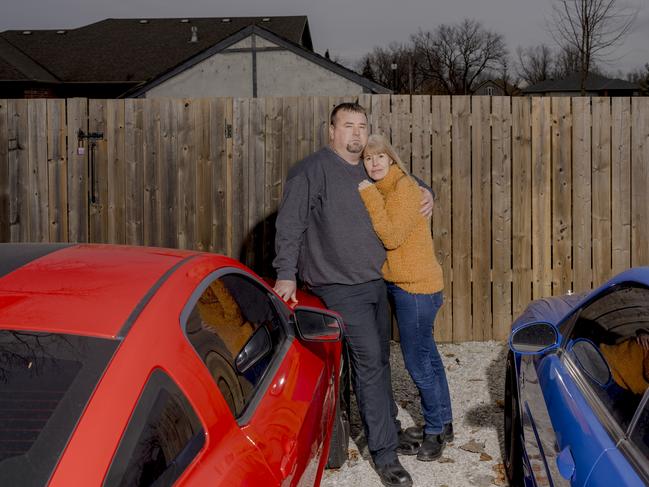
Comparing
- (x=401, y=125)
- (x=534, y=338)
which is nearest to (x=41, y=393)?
(x=534, y=338)

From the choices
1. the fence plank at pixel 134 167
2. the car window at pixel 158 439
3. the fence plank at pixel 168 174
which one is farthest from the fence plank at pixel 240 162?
the car window at pixel 158 439

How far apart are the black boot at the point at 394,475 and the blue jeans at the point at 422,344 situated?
469 mm

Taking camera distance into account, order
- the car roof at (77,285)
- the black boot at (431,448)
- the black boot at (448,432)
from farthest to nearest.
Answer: the black boot at (448,432) → the black boot at (431,448) → the car roof at (77,285)

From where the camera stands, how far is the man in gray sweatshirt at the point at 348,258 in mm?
4230

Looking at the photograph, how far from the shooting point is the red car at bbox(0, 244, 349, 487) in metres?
1.69

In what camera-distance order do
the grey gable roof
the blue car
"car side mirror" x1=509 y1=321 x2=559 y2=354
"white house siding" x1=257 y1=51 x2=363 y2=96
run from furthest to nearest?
"white house siding" x1=257 y1=51 x2=363 y2=96, the grey gable roof, "car side mirror" x1=509 y1=321 x2=559 y2=354, the blue car

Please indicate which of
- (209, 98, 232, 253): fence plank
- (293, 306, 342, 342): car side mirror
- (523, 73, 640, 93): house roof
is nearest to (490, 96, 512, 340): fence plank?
(209, 98, 232, 253): fence plank

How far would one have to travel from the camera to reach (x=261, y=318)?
307cm

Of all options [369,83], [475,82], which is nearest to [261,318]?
[369,83]

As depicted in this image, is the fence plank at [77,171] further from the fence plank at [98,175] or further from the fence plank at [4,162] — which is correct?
the fence plank at [4,162]

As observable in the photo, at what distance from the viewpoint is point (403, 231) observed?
4266 millimetres

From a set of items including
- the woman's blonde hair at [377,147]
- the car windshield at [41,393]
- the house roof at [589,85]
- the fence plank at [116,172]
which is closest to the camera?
the car windshield at [41,393]

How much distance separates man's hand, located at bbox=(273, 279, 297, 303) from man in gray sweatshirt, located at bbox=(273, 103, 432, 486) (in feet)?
0.37

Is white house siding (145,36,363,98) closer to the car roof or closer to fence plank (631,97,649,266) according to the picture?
fence plank (631,97,649,266)
